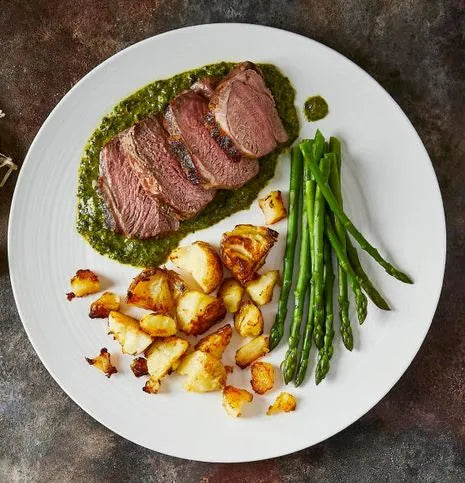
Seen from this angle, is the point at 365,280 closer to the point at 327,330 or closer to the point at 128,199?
the point at 327,330

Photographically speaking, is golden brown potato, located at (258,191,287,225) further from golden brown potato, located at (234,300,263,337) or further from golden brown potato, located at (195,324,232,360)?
golden brown potato, located at (195,324,232,360)

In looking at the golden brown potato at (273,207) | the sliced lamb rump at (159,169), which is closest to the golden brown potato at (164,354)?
the sliced lamb rump at (159,169)

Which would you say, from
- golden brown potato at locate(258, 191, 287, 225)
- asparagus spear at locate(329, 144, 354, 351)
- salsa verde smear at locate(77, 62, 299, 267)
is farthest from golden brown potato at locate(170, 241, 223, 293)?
asparagus spear at locate(329, 144, 354, 351)

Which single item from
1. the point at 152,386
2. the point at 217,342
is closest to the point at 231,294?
the point at 217,342

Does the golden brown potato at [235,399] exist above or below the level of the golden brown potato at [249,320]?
below

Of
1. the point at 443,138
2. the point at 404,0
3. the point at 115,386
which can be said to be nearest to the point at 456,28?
the point at 404,0

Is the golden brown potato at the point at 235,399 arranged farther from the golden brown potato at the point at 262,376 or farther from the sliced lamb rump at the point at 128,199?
the sliced lamb rump at the point at 128,199
